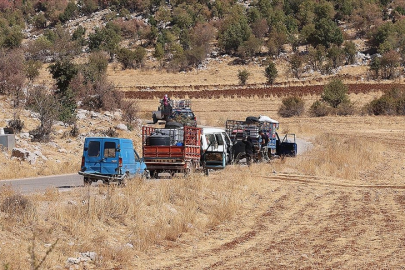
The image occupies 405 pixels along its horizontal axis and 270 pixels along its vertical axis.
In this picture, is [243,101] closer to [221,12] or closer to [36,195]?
[36,195]

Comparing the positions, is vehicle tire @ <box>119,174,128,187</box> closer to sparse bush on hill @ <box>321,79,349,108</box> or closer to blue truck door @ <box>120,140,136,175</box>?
blue truck door @ <box>120,140,136,175</box>

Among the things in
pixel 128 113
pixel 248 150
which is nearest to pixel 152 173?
pixel 248 150

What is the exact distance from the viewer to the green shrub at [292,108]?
6119 centimetres

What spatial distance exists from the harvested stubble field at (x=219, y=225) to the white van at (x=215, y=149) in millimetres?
562

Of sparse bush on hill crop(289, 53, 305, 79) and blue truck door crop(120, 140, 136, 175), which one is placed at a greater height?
sparse bush on hill crop(289, 53, 305, 79)

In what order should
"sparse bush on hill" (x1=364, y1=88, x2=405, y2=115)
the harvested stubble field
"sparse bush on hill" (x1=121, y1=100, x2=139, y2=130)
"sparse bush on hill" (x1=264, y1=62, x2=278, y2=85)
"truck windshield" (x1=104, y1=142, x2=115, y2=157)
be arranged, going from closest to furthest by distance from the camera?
the harvested stubble field
"truck windshield" (x1=104, y1=142, x2=115, y2=157)
"sparse bush on hill" (x1=121, y1=100, x2=139, y2=130)
"sparse bush on hill" (x1=364, y1=88, x2=405, y2=115)
"sparse bush on hill" (x1=264, y1=62, x2=278, y2=85)

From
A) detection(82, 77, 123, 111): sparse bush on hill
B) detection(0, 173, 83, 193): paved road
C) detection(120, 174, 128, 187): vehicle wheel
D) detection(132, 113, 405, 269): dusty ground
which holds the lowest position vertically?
detection(132, 113, 405, 269): dusty ground

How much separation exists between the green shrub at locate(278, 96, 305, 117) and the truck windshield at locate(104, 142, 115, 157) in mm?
41634

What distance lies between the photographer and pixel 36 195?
16.0m

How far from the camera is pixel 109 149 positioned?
68.3 ft

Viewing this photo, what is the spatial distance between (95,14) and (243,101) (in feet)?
355

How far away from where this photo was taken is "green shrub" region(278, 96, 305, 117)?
6119 centimetres

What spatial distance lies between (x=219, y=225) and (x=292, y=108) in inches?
1814

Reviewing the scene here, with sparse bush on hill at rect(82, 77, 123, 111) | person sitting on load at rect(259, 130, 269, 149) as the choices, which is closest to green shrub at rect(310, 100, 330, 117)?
sparse bush on hill at rect(82, 77, 123, 111)
